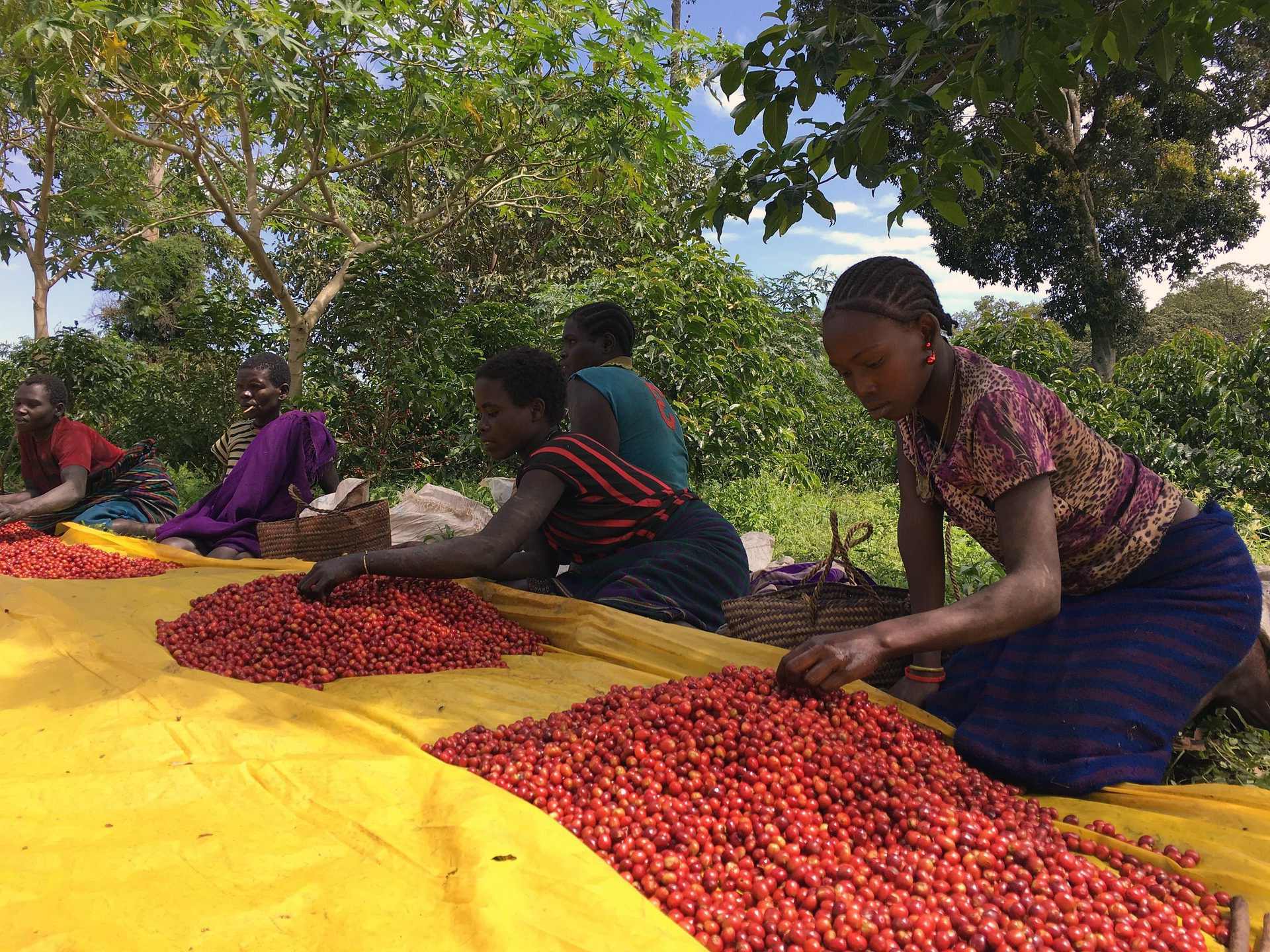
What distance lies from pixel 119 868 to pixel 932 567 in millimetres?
2027

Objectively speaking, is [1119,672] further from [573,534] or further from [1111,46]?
[573,534]

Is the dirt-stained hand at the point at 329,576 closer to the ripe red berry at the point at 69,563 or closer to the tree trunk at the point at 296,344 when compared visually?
the ripe red berry at the point at 69,563

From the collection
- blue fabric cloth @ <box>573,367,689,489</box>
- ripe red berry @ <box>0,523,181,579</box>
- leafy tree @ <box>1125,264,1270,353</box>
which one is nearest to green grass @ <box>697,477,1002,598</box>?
blue fabric cloth @ <box>573,367,689,489</box>

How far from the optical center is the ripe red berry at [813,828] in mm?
1315

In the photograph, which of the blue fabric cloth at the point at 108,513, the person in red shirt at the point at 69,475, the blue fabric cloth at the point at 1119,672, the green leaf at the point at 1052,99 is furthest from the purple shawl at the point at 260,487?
the green leaf at the point at 1052,99

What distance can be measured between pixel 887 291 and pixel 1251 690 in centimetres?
141

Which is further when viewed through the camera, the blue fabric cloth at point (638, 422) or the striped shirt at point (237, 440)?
the striped shirt at point (237, 440)

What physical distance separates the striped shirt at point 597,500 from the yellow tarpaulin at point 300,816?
69 cm

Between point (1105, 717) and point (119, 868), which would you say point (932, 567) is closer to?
point (1105, 717)

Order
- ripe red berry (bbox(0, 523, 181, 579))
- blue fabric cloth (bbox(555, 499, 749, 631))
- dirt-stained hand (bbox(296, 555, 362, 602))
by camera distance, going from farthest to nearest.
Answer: ripe red berry (bbox(0, 523, 181, 579)) → blue fabric cloth (bbox(555, 499, 749, 631)) → dirt-stained hand (bbox(296, 555, 362, 602))

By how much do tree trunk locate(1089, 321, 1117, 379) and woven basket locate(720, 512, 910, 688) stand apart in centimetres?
1532

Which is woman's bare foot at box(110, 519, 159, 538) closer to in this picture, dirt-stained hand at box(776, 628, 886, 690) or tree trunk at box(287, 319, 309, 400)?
tree trunk at box(287, 319, 309, 400)

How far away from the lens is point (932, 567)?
94.8 inches

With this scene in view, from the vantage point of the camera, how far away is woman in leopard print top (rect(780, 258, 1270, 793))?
184cm
